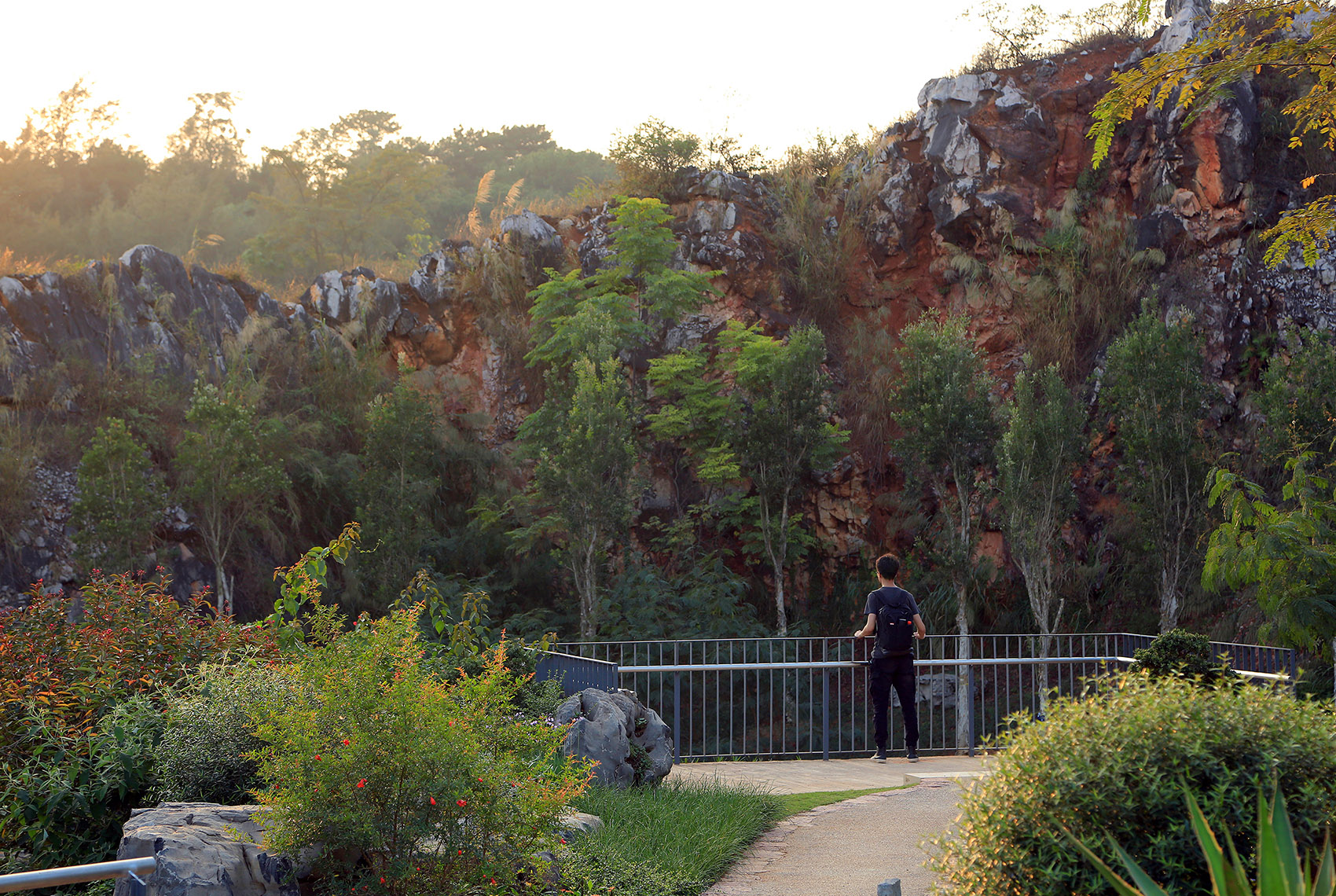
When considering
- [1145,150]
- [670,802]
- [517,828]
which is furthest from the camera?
[1145,150]

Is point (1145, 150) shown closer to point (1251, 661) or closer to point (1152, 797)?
point (1251, 661)

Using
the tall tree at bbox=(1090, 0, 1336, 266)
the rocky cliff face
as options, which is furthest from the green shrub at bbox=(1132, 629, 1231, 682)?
the rocky cliff face

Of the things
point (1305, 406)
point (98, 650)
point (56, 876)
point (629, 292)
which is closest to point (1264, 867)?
point (56, 876)

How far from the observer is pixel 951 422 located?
718 inches

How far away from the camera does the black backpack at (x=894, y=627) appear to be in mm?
9477

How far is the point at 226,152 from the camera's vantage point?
157ft

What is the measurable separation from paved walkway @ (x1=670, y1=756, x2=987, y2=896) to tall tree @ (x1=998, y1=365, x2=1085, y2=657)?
8293mm

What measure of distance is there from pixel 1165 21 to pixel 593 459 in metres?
17.4

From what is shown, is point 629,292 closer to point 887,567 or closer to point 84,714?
point 887,567

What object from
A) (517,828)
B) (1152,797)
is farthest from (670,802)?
(1152,797)

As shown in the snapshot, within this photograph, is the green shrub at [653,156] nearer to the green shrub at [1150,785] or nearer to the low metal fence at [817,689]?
the low metal fence at [817,689]

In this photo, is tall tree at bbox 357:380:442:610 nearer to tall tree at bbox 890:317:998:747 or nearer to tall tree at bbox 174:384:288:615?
tall tree at bbox 174:384:288:615

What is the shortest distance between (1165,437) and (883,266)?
1002 centimetres

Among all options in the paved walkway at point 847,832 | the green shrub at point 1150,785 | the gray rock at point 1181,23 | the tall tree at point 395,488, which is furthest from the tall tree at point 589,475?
the green shrub at point 1150,785
